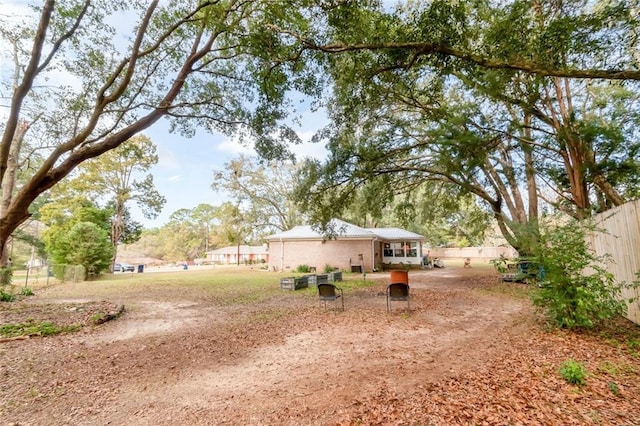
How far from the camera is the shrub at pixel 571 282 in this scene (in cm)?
523

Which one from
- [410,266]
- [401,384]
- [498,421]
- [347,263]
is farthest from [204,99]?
[410,266]

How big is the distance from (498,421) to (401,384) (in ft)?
3.98

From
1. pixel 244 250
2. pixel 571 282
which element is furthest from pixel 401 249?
pixel 244 250

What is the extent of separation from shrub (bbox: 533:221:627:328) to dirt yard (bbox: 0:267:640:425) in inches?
18.1

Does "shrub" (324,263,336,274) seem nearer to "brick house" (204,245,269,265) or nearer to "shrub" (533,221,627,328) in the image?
"shrub" (533,221,627,328)

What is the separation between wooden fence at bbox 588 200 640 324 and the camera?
208 inches

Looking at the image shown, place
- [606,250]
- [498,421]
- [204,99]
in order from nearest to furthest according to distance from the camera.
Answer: [498,421], [606,250], [204,99]

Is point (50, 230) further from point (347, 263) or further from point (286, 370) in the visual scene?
point (286, 370)

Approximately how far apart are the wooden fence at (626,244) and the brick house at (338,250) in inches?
603

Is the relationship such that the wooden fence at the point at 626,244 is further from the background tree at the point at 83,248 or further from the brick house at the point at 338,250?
the background tree at the point at 83,248

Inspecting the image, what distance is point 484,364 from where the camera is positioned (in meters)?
4.53

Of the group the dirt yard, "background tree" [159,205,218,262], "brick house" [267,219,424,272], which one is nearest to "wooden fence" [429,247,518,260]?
"brick house" [267,219,424,272]

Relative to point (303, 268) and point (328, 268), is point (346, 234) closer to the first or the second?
point (328, 268)

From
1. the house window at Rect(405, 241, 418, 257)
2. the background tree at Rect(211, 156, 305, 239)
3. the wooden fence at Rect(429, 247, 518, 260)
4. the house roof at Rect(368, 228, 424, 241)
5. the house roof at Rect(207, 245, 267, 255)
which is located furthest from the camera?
the house roof at Rect(207, 245, 267, 255)
